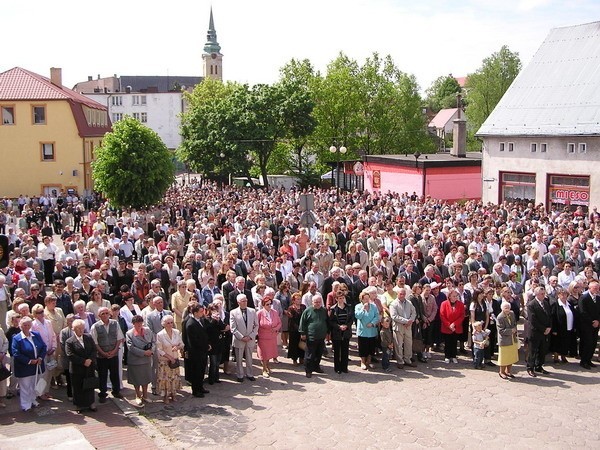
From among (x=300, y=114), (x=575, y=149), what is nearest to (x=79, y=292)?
(x=575, y=149)

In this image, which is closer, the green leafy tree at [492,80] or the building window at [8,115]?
the building window at [8,115]

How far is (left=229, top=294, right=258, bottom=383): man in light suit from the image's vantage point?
1173cm

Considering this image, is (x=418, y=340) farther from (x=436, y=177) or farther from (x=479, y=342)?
(x=436, y=177)

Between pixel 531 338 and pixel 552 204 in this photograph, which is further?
pixel 552 204

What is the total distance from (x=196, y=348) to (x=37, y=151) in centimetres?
3842

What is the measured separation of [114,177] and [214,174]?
22.1 meters

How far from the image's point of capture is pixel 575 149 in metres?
31.1

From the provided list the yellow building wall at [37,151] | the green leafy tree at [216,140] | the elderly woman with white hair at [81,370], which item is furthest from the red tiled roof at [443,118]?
the elderly woman with white hair at [81,370]

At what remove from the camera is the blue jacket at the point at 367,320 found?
40.3 ft

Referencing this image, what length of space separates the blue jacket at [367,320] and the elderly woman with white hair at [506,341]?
2148 mm

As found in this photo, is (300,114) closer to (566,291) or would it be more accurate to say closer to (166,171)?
(166,171)

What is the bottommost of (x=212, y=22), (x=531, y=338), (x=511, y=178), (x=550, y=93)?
(x=531, y=338)

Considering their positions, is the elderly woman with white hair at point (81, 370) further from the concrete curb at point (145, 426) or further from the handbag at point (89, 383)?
the concrete curb at point (145, 426)

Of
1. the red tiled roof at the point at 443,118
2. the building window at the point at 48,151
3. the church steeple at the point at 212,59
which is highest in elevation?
the church steeple at the point at 212,59
